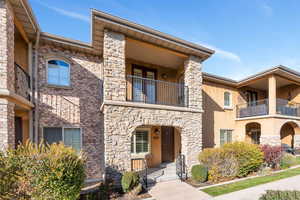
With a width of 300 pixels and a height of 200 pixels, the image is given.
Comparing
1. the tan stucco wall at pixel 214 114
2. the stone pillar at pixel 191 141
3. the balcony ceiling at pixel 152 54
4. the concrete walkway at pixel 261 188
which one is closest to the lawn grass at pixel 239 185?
the concrete walkway at pixel 261 188

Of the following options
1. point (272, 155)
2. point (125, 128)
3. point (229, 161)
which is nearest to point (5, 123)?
point (125, 128)

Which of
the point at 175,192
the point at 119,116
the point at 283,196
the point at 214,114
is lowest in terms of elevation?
the point at 175,192

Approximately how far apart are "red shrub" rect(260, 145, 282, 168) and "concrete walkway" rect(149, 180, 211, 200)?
5.94m

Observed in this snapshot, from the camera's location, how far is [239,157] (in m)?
8.93

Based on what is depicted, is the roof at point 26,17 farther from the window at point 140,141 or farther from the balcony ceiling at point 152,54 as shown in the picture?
the window at point 140,141

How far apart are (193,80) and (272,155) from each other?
690 centimetres

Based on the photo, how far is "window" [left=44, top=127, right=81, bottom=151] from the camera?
856 centimetres

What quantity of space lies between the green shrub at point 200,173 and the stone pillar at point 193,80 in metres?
3.41

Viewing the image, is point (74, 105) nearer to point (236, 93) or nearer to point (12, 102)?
point (12, 102)

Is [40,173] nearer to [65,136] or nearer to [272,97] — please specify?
[65,136]

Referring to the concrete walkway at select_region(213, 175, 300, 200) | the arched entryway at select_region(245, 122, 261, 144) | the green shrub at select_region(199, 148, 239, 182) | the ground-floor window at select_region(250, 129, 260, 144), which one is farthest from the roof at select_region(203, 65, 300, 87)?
the concrete walkway at select_region(213, 175, 300, 200)

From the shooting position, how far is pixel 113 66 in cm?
766

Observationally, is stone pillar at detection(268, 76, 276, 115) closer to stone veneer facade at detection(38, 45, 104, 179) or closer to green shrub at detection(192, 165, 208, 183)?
Answer: green shrub at detection(192, 165, 208, 183)

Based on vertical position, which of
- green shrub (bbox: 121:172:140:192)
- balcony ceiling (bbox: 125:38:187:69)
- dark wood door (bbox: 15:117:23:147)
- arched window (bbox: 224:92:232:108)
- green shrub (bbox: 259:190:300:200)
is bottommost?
green shrub (bbox: 121:172:140:192)
